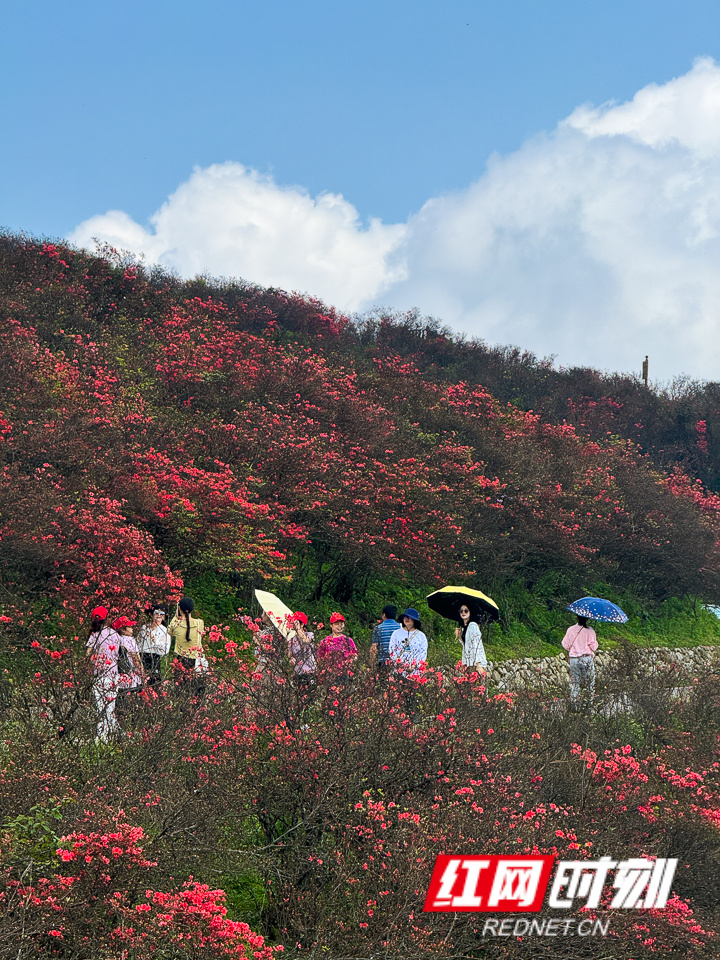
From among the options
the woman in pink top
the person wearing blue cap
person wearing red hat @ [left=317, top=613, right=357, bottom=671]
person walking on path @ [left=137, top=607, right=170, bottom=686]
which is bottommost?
person walking on path @ [left=137, top=607, right=170, bottom=686]

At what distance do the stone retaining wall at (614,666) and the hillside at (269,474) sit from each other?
63.1 inches

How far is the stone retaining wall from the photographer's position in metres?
10.4

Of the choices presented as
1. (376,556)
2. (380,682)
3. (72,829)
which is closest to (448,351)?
(376,556)

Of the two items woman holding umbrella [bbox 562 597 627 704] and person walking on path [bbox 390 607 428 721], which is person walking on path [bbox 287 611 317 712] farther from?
woman holding umbrella [bbox 562 597 627 704]

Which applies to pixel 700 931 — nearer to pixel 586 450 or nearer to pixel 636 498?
pixel 636 498

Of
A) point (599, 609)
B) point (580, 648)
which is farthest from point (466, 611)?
point (599, 609)

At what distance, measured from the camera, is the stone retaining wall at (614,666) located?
10359mm

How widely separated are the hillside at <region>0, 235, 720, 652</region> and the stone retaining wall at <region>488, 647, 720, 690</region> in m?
1.60

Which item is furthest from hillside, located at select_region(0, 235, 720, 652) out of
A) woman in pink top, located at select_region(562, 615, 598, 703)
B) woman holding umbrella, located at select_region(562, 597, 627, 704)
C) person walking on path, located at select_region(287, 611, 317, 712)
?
woman in pink top, located at select_region(562, 615, 598, 703)

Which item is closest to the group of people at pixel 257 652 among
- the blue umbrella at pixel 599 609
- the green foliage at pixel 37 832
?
the green foliage at pixel 37 832

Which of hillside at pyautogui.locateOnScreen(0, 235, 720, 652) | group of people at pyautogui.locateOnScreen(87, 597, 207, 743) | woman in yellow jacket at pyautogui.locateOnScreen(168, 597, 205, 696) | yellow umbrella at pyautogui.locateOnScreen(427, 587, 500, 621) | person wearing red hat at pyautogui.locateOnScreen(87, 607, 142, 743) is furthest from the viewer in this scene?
yellow umbrella at pyautogui.locateOnScreen(427, 587, 500, 621)

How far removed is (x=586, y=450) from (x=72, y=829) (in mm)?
20687

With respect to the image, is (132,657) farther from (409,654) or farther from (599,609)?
(599,609)

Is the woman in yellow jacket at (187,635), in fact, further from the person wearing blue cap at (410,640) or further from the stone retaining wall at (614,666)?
the stone retaining wall at (614,666)
